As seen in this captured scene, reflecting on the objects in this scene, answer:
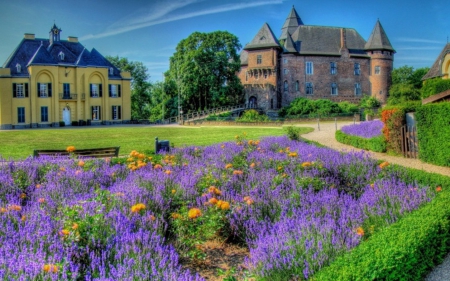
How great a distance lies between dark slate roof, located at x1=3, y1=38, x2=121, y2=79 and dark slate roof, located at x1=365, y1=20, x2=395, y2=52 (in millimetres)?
41166

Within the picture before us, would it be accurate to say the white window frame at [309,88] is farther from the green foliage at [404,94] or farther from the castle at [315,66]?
the green foliage at [404,94]

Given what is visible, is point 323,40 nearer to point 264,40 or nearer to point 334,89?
point 334,89

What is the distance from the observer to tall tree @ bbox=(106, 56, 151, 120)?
2608 inches

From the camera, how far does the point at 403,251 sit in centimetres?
413

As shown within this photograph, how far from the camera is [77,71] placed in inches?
1892

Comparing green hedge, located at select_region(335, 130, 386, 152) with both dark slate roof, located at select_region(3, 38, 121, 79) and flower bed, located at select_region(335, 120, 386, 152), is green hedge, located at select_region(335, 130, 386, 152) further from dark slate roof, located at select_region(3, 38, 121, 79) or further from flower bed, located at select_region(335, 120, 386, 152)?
dark slate roof, located at select_region(3, 38, 121, 79)

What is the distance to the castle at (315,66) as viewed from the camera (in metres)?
63.3

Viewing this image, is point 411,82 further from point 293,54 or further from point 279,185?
point 279,185

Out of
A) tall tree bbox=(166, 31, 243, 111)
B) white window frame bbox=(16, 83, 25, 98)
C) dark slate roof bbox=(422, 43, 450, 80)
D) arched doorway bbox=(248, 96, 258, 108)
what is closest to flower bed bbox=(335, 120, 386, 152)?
dark slate roof bbox=(422, 43, 450, 80)

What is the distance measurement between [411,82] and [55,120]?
54.1m

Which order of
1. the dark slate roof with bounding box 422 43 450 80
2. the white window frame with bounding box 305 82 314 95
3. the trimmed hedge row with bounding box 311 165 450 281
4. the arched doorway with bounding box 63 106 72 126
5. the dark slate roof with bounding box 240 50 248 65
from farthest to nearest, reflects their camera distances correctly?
the dark slate roof with bounding box 240 50 248 65
the white window frame with bounding box 305 82 314 95
the arched doorway with bounding box 63 106 72 126
the dark slate roof with bounding box 422 43 450 80
the trimmed hedge row with bounding box 311 165 450 281

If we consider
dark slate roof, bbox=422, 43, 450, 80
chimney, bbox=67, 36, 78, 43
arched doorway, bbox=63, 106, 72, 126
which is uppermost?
chimney, bbox=67, 36, 78, 43

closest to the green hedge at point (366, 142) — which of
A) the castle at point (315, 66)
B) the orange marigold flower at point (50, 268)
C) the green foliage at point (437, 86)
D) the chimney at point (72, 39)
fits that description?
the green foliage at point (437, 86)

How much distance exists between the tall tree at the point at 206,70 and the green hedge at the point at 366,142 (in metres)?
33.5
